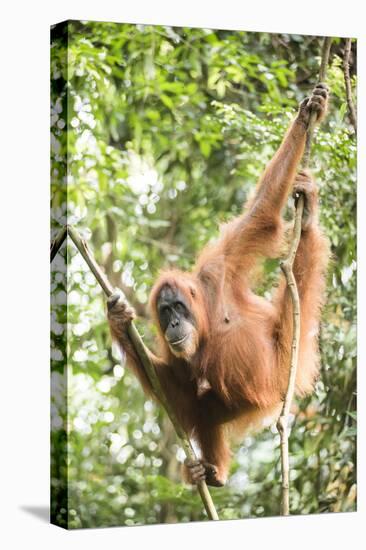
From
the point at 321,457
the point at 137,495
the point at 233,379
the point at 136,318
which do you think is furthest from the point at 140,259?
the point at 321,457

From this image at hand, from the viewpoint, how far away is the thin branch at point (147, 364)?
5.82 m

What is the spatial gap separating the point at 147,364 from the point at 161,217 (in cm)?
86

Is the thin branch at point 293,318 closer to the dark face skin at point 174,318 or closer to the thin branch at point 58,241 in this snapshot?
the dark face skin at point 174,318

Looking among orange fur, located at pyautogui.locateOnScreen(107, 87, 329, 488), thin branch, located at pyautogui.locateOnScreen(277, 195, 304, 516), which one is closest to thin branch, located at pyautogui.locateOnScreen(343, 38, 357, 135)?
orange fur, located at pyautogui.locateOnScreen(107, 87, 329, 488)

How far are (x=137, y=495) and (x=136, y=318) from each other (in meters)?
1.00

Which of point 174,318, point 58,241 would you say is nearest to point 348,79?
point 174,318

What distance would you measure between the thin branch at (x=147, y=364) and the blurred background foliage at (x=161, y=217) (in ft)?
0.20

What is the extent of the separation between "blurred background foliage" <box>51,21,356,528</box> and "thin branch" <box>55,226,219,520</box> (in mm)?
60

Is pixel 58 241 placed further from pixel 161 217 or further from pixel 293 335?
pixel 293 335

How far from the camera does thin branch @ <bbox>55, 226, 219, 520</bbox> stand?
5.82 metres

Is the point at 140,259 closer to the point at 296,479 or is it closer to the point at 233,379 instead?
the point at 233,379

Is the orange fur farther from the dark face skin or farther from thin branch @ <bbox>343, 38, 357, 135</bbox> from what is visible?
thin branch @ <bbox>343, 38, 357, 135</bbox>

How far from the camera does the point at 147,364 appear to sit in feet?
20.0

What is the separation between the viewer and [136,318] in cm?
612
